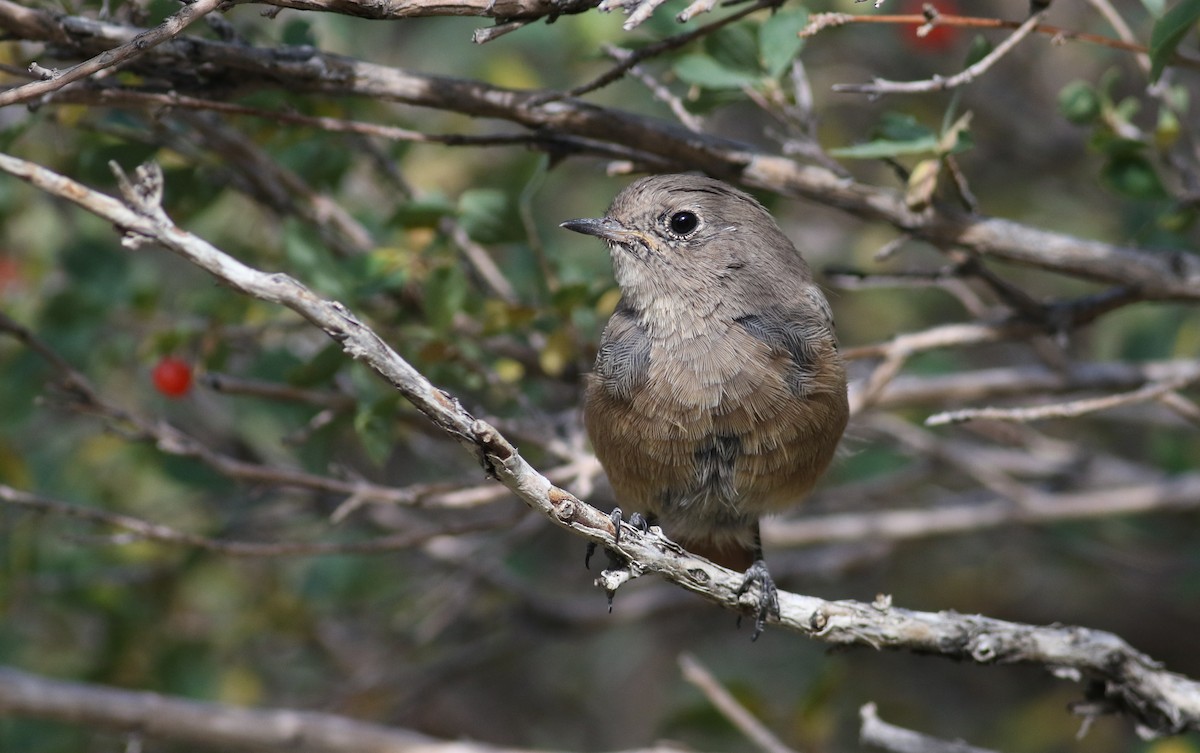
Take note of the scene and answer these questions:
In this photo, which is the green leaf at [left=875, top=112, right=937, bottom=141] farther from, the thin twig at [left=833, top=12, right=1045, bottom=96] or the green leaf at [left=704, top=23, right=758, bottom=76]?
the green leaf at [left=704, top=23, right=758, bottom=76]

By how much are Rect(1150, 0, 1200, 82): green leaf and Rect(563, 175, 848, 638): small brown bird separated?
1200 mm

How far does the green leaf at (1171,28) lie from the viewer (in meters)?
2.95

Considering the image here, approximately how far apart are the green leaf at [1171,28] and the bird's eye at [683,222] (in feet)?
4.52

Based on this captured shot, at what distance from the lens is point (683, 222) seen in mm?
3879

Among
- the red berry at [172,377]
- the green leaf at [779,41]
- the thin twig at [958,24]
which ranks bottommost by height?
the red berry at [172,377]

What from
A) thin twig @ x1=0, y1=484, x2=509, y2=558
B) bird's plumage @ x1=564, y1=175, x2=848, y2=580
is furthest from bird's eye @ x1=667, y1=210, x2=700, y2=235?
thin twig @ x1=0, y1=484, x2=509, y2=558

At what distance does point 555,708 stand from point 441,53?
150 inches

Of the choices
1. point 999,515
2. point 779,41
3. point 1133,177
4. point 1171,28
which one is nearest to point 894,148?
point 779,41

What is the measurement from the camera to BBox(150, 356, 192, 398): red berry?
4.31 metres

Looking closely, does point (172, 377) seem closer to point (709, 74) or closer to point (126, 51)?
point (126, 51)

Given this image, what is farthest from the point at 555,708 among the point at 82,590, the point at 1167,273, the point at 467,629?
the point at 1167,273

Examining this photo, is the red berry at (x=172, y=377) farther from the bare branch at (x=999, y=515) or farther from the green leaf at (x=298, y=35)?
the bare branch at (x=999, y=515)

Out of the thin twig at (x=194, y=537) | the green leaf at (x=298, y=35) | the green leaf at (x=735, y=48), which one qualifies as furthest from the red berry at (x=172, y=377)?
the green leaf at (x=735, y=48)

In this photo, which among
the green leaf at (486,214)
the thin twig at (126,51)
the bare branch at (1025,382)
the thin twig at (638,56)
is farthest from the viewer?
the bare branch at (1025,382)
